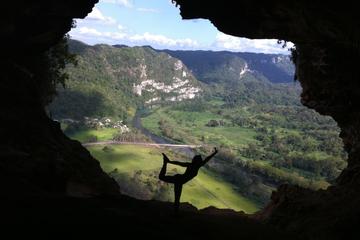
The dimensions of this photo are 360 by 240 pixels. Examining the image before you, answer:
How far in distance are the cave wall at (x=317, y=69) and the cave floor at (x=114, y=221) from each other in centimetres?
304

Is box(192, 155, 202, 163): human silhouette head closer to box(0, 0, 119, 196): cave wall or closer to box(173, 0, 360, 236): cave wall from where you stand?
box(173, 0, 360, 236): cave wall

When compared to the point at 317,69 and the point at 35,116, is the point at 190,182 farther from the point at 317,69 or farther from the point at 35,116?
the point at 317,69

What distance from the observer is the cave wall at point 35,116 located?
23.0 metres

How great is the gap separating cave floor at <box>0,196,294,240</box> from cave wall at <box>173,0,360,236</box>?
304 centimetres

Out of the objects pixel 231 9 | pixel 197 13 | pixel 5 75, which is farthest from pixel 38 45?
pixel 231 9

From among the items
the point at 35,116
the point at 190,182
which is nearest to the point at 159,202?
the point at 35,116

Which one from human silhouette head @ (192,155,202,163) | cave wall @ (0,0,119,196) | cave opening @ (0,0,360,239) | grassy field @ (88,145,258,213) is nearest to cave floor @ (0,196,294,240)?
cave opening @ (0,0,360,239)

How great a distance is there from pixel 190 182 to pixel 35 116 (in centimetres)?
12240

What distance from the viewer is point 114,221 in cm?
1456

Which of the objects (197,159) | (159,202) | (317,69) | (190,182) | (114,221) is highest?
(317,69)

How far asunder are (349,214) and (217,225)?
5379mm

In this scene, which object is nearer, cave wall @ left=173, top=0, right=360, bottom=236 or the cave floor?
the cave floor

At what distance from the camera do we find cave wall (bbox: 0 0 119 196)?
75.3ft

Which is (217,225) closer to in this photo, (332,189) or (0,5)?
(332,189)
